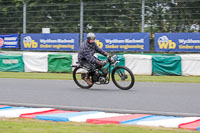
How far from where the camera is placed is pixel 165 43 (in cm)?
1931

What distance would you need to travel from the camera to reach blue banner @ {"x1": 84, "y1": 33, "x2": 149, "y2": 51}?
19.8m

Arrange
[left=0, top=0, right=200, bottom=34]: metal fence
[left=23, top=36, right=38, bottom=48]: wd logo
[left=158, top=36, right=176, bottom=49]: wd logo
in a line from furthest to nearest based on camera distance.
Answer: [left=23, top=36, right=38, bottom=48]: wd logo, [left=0, top=0, right=200, bottom=34]: metal fence, [left=158, top=36, right=176, bottom=49]: wd logo

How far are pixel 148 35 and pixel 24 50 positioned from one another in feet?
24.8

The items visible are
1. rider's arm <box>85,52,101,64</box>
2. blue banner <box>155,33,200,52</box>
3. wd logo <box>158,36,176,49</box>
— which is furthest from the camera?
wd logo <box>158,36,176,49</box>

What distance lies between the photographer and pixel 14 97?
9.29 metres

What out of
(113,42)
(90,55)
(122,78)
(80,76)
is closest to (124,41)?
(113,42)

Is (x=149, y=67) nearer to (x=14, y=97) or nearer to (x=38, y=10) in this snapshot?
(x=38, y=10)

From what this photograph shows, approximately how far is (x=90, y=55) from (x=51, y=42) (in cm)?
1147

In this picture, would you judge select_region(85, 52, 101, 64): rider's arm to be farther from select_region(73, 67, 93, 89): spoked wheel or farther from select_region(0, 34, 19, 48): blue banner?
select_region(0, 34, 19, 48): blue banner

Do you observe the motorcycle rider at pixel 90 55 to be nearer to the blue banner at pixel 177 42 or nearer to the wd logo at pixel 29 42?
the blue banner at pixel 177 42

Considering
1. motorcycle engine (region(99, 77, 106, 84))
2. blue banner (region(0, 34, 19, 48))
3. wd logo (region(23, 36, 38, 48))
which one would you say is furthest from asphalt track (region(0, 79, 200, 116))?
blue banner (region(0, 34, 19, 48))

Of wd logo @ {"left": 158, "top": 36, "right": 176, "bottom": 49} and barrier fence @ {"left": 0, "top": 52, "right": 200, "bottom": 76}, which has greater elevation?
wd logo @ {"left": 158, "top": 36, "right": 176, "bottom": 49}

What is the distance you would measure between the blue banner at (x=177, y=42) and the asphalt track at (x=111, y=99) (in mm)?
8697

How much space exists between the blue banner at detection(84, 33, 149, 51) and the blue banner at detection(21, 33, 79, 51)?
157 cm
